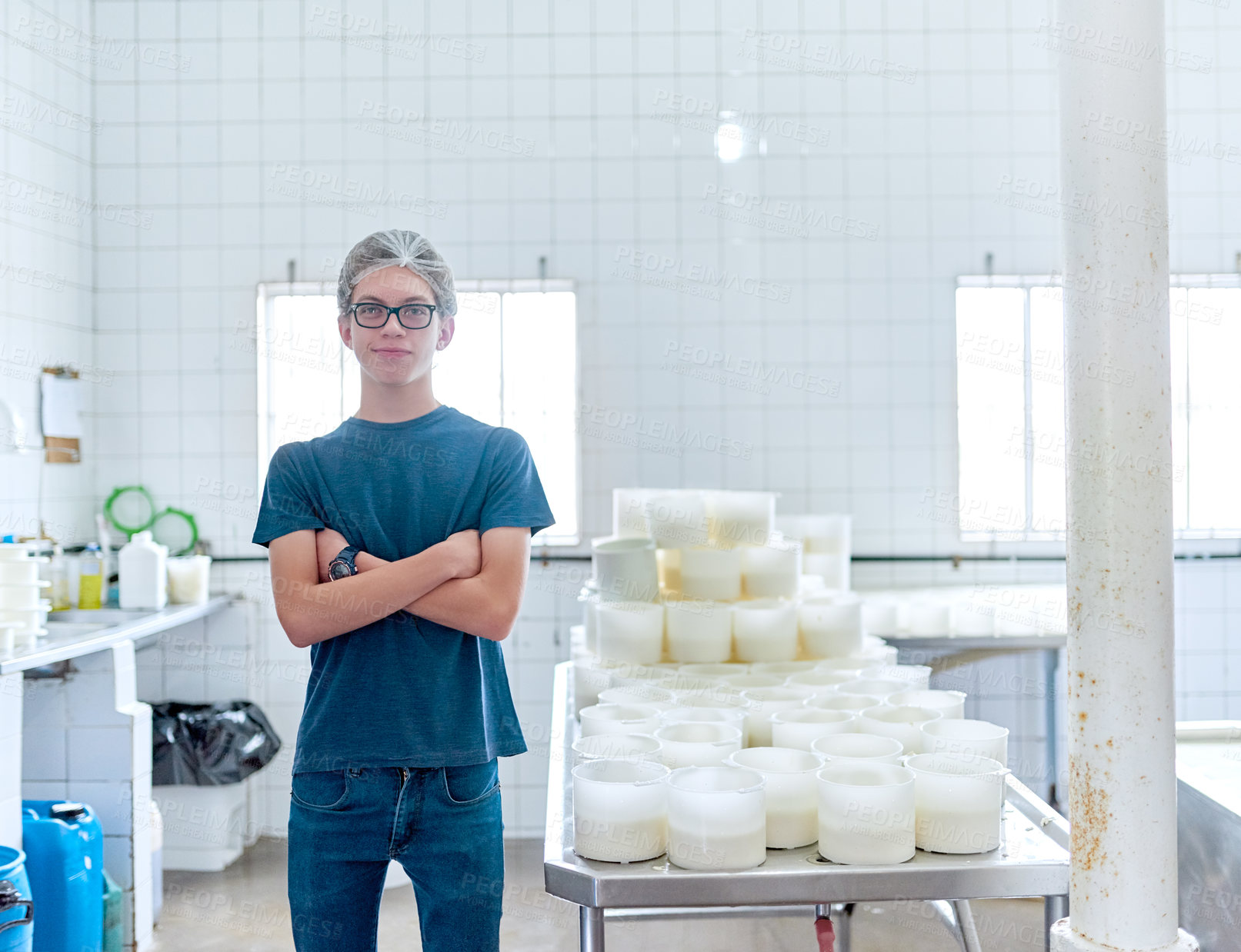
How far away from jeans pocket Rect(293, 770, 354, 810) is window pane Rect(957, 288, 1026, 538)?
9.87 ft

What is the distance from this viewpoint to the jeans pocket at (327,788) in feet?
4.32

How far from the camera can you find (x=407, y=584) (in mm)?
1328

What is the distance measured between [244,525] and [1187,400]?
12.0 ft

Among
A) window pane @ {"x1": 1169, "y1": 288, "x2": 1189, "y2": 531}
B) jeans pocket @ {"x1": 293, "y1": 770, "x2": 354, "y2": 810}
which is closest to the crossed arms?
jeans pocket @ {"x1": 293, "y1": 770, "x2": 354, "y2": 810}

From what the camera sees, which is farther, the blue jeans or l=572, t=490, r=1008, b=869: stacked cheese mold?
the blue jeans

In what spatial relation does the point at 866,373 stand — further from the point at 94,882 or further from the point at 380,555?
the point at 94,882

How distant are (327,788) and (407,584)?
0.97 feet

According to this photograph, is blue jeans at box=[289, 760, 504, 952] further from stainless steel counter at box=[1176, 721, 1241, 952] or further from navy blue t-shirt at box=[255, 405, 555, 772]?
stainless steel counter at box=[1176, 721, 1241, 952]

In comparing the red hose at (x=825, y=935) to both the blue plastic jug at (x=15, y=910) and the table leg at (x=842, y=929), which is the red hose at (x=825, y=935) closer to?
the table leg at (x=842, y=929)

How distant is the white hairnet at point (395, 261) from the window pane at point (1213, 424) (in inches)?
135

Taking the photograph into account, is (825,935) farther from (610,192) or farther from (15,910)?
(610,192)

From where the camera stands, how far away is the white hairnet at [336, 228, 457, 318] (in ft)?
4.71

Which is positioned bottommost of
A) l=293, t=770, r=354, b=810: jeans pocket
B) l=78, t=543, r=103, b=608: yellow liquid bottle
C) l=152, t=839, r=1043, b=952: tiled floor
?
l=152, t=839, r=1043, b=952: tiled floor

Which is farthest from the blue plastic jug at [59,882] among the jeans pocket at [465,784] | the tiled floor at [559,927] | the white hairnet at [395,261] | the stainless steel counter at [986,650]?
the stainless steel counter at [986,650]
